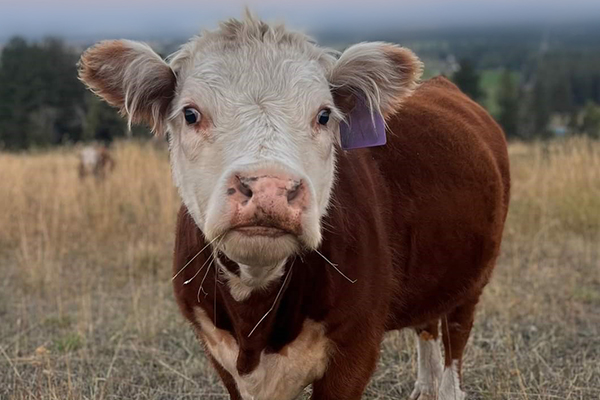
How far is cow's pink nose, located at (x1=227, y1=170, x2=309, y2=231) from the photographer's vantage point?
2197mm

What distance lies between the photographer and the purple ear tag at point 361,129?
10.4ft

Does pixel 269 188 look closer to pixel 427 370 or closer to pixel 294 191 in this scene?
pixel 294 191

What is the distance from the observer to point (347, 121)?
3.18 meters

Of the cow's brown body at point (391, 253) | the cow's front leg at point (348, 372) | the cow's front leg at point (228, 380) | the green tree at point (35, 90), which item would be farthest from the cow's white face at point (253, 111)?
the green tree at point (35, 90)

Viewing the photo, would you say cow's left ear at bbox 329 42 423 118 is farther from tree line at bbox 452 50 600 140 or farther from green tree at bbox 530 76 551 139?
green tree at bbox 530 76 551 139

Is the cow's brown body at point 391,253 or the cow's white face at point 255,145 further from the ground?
the cow's white face at point 255,145

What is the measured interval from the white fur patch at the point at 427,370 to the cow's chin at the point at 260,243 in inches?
96.5

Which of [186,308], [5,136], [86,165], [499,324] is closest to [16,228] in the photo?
[86,165]

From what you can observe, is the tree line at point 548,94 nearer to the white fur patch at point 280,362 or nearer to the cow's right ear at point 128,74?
the white fur patch at point 280,362

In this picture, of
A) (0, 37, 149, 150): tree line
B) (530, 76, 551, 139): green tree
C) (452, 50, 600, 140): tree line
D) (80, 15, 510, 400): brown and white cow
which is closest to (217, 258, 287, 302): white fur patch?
→ (80, 15, 510, 400): brown and white cow

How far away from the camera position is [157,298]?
6609 millimetres

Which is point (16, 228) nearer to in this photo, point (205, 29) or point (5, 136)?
point (205, 29)

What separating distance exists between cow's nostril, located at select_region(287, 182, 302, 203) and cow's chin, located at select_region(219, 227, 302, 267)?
4.9 inches

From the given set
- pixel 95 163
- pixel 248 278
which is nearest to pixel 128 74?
pixel 248 278
